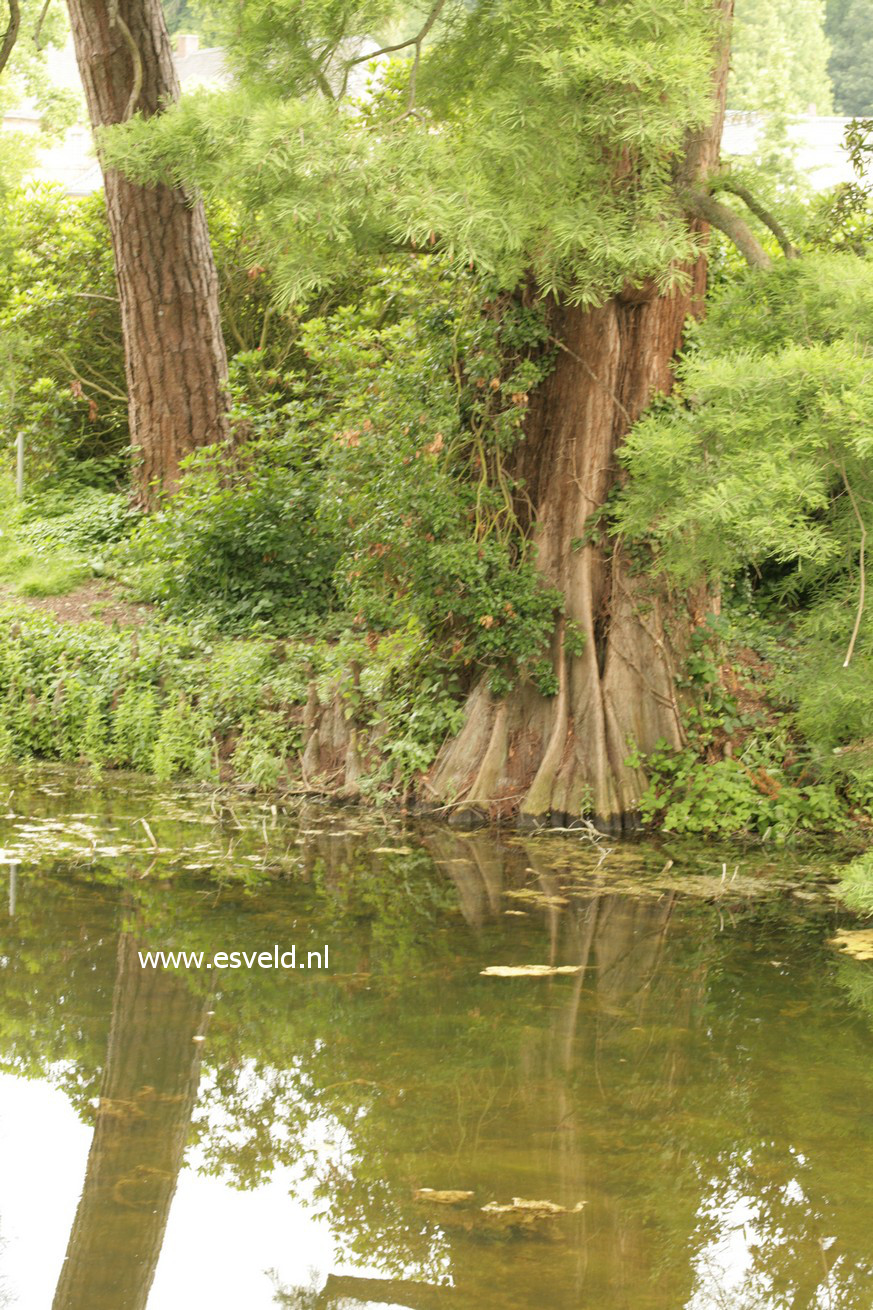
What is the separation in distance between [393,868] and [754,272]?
137 inches

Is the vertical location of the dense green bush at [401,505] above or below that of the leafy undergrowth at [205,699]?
above

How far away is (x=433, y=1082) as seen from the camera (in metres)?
4.59

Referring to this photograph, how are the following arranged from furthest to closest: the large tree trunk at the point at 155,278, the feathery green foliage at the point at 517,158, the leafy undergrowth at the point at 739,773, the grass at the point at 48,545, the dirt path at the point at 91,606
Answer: the large tree trunk at the point at 155,278 → the grass at the point at 48,545 → the dirt path at the point at 91,606 → the leafy undergrowth at the point at 739,773 → the feathery green foliage at the point at 517,158

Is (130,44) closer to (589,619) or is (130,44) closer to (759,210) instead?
(759,210)

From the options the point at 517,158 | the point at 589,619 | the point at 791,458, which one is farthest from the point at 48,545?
the point at 791,458

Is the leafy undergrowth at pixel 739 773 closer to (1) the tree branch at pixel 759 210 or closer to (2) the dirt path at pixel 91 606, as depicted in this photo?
(1) the tree branch at pixel 759 210

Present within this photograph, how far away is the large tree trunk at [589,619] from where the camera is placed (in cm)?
852

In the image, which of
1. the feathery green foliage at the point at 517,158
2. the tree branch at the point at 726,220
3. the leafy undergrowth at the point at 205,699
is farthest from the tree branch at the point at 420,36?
the leafy undergrowth at the point at 205,699

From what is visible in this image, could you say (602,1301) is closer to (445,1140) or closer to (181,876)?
(445,1140)

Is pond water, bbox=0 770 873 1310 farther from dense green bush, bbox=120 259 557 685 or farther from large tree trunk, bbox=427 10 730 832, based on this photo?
dense green bush, bbox=120 259 557 685

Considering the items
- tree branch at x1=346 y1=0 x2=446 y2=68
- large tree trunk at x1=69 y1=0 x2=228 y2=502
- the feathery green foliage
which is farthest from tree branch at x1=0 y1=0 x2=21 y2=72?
large tree trunk at x1=69 y1=0 x2=228 y2=502

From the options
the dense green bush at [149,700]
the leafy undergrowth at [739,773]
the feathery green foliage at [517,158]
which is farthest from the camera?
the dense green bush at [149,700]

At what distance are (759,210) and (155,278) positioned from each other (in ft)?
21.2

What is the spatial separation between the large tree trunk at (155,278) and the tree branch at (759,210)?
5.49m
